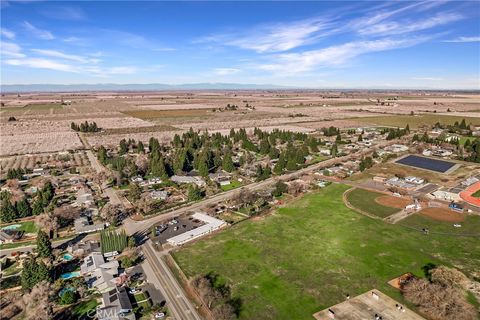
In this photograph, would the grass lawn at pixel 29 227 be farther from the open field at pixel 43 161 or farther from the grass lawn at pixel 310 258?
the open field at pixel 43 161

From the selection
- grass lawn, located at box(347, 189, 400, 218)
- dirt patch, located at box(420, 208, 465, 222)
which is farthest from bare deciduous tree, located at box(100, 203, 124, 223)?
dirt patch, located at box(420, 208, 465, 222)

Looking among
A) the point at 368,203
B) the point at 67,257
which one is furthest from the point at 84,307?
the point at 368,203

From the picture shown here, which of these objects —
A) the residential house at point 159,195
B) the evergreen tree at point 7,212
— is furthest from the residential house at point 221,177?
the evergreen tree at point 7,212

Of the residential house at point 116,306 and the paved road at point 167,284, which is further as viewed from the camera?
the paved road at point 167,284

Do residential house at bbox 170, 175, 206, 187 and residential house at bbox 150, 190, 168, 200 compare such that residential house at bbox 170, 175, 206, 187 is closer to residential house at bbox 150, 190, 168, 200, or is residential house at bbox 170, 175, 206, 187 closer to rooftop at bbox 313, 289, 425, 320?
residential house at bbox 150, 190, 168, 200

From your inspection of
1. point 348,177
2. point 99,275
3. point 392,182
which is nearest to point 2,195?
point 99,275

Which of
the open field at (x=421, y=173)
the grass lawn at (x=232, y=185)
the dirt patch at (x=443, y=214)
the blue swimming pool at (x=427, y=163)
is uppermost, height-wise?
the blue swimming pool at (x=427, y=163)
